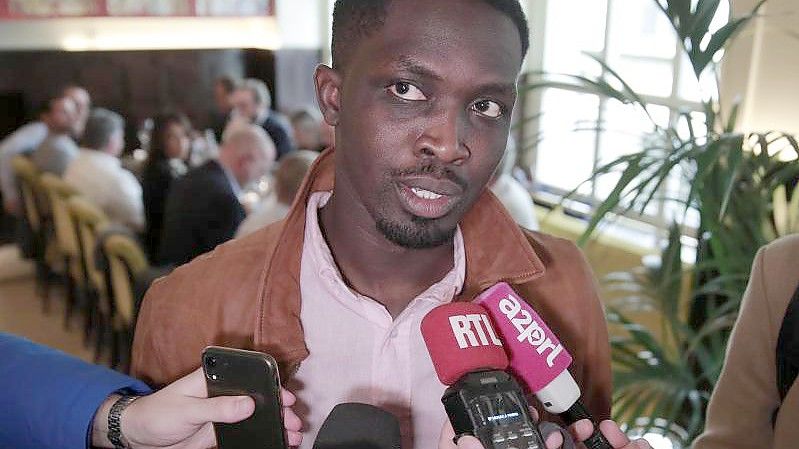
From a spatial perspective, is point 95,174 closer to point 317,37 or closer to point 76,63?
point 76,63

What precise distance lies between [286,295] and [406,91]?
324 mm

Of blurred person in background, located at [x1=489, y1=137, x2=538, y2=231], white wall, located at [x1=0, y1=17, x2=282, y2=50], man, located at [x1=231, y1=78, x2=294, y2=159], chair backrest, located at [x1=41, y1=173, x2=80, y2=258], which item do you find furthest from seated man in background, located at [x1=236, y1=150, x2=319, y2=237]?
white wall, located at [x1=0, y1=17, x2=282, y2=50]

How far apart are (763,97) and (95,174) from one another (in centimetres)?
330

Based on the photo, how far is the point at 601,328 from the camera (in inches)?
44.6

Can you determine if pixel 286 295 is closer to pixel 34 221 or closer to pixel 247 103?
pixel 34 221

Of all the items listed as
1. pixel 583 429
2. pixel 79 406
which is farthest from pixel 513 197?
pixel 79 406

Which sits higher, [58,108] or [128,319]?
[58,108]

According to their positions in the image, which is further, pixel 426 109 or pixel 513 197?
pixel 513 197

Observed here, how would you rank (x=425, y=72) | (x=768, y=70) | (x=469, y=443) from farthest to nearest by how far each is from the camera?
(x=768, y=70), (x=425, y=72), (x=469, y=443)

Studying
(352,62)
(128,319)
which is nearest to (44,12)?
(128,319)

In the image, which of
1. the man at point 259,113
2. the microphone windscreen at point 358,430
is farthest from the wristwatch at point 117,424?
the man at point 259,113

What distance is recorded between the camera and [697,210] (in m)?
1.72

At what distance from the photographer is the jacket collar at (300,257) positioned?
975mm

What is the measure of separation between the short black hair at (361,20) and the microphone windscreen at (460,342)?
355mm
